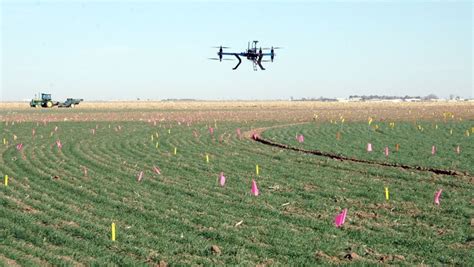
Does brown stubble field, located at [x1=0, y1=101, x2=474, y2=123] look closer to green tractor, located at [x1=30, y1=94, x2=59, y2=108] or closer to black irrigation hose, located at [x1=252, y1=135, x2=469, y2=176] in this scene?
green tractor, located at [x1=30, y1=94, x2=59, y2=108]

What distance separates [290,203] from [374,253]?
14.0 feet

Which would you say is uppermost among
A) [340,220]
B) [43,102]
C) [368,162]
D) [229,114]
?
[43,102]

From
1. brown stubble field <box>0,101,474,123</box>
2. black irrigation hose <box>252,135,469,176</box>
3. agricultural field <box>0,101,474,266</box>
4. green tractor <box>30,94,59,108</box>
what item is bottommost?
brown stubble field <box>0,101,474,123</box>

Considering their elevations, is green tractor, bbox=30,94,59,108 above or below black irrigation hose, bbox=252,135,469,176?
above

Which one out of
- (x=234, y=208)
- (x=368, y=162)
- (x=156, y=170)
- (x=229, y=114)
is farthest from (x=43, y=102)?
(x=234, y=208)

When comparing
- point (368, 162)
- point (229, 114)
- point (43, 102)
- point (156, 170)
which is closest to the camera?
point (156, 170)

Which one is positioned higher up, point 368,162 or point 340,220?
point 340,220

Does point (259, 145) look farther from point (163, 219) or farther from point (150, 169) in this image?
point (163, 219)

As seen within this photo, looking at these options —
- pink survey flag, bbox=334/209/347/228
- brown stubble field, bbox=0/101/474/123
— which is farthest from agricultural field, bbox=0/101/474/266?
brown stubble field, bbox=0/101/474/123

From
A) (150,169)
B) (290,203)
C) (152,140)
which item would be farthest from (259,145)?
(290,203)

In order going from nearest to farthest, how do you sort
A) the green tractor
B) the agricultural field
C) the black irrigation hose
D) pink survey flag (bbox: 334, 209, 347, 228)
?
1. the agricultural field
2. pink survey flag (bbox: 334, 209, 347, 228)
3. the black irrigation hose
4. the green tractor

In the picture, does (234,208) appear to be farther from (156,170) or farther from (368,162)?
(368,162)

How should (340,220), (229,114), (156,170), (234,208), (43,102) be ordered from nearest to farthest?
(340,220) → (234,208) → (156,170) → (229,114) → (43,102)

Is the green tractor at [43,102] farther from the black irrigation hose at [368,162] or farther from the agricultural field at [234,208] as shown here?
the agricultural field at [234,208]
